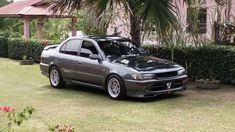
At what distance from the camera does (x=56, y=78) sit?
1323 centimetres

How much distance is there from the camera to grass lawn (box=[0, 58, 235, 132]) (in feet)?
27.3

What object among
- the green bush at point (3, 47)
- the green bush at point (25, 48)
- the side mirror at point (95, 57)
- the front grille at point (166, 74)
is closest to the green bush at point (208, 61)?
the front grille at point (166, 74)

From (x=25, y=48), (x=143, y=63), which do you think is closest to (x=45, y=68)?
→ (x=143, y=63)

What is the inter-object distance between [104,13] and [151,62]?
1694 millimetres

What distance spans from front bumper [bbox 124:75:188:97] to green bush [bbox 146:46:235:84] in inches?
105

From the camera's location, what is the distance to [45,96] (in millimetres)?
11867

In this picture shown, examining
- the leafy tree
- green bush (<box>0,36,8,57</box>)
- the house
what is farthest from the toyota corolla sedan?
green bush (<box>0,36,8,57</box>)

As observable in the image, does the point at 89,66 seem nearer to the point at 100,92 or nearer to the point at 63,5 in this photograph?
the point at 100,92

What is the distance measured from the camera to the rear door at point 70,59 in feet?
40.5

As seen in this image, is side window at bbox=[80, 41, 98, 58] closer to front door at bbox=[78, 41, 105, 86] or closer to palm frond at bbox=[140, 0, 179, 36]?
front door at bbox=[78, 41, 105, 86]

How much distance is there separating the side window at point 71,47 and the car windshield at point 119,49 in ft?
2.73

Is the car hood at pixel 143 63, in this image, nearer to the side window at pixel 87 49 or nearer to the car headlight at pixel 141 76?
the car headlight at pixel 141 76

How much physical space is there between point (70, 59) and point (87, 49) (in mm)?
641

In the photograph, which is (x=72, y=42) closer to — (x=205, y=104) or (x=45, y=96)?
(x=45, y=96)
